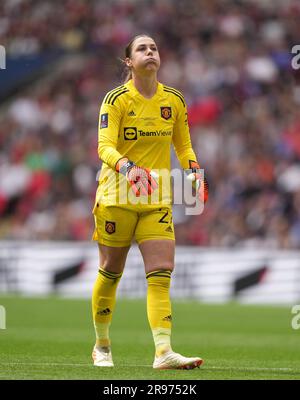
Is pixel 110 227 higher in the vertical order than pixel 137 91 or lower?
lower

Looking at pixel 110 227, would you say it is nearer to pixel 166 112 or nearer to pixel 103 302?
pixel 103 302

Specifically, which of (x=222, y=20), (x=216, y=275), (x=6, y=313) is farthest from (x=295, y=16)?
(x=6, y=313)

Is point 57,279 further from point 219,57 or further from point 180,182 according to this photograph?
point 180,182

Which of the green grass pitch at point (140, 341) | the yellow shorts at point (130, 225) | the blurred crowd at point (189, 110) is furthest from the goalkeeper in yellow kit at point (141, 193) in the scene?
the blurred crowd at point (189, 110)

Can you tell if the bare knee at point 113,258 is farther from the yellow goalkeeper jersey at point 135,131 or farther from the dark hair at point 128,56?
the dark hair at point 128,56

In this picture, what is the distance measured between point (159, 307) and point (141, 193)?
906mm

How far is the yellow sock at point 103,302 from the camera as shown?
865 cm

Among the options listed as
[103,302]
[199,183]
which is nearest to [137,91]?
[199,183]

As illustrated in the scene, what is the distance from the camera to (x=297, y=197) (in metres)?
18.9

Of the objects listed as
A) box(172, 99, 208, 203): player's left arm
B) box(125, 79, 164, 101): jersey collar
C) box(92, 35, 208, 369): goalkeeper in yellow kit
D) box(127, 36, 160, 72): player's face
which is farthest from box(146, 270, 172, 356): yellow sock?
box(127, 36, 160, 72): player's face

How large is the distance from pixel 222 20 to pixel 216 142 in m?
3.69

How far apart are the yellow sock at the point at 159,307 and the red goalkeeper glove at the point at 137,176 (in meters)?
0.69

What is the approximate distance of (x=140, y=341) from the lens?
38.5ft

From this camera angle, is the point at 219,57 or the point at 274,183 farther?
the point at 219,57
